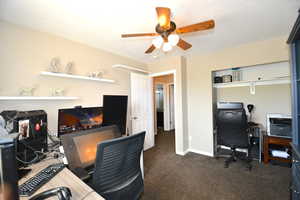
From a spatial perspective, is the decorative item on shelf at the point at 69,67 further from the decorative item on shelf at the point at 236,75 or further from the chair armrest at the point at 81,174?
the decorative item on shelf at the point at 236,75

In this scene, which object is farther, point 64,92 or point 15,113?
point 64,92

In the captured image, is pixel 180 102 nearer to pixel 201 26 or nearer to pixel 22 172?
pixel 201 26

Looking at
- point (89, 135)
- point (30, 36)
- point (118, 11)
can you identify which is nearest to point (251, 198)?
point (89, 135)

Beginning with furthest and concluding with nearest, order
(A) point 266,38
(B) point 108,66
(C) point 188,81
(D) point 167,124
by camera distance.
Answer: (D) point 167,124
(C) point 188,81
(B) point 108,66
(A) point 266,38

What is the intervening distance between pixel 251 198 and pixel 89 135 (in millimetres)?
2311

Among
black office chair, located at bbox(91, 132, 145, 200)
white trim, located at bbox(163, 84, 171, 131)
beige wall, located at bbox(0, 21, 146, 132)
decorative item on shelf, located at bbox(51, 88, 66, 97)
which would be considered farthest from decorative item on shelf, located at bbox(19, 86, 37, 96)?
white trim, located at bbox(163, 84, 171, 131)

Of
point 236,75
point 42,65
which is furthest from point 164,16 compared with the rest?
point 236,75

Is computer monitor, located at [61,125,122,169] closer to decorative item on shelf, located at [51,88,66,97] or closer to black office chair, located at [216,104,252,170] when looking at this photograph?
decorative item on shelf, located at [51,88,66,97]

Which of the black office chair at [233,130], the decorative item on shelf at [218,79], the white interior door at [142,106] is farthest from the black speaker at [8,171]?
the decorative item on shelf at [218,79]

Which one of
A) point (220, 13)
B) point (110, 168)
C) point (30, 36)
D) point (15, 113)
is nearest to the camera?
point (110, 168)

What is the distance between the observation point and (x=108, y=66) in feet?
9.36

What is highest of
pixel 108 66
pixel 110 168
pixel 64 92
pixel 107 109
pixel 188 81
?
pixel 108 66

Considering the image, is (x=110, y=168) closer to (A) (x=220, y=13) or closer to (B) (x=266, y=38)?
(A) (x=220, y=13)

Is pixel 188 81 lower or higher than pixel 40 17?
lower
